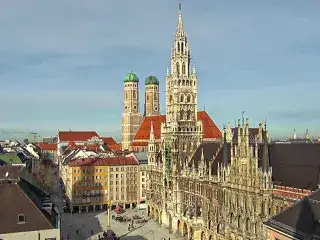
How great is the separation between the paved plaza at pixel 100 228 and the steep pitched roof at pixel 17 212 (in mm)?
44314

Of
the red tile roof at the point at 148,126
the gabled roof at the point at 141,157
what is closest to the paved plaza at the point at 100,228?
the gabled roof at the point at 141,157

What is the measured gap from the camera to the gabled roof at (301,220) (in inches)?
1533

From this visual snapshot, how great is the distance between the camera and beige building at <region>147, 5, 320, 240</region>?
227 feet

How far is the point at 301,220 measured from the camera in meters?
40.9

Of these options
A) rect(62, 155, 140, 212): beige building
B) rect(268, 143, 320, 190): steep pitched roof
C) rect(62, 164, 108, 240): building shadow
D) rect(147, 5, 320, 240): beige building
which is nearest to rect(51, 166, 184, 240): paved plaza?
rect(62, 164, 108, 240): building shadow

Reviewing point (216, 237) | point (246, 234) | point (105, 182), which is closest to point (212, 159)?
point (216, 237)

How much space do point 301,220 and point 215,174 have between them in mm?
47720

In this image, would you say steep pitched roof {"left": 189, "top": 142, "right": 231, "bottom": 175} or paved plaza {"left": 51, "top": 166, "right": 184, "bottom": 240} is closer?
steep pitched roof {"left": 189, "top": 142, "right": 231, "bottom": 175}

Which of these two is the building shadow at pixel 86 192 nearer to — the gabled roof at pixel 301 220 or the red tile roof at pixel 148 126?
the red tile roof at pixel 148 126

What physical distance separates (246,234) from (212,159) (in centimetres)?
2397

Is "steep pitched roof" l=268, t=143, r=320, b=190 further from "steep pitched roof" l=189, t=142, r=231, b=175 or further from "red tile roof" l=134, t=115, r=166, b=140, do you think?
"red tile roof" l=134, t=115, r=166, b=140

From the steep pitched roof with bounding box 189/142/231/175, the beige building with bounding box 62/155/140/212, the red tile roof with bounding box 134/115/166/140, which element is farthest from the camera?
the red tile roof with bounding box 134/115/166/140

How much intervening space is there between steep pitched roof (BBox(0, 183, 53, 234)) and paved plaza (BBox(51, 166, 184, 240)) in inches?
1745

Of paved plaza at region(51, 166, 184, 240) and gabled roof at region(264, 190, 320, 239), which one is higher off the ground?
gabled roof at region(264, 190, 320, 239)
